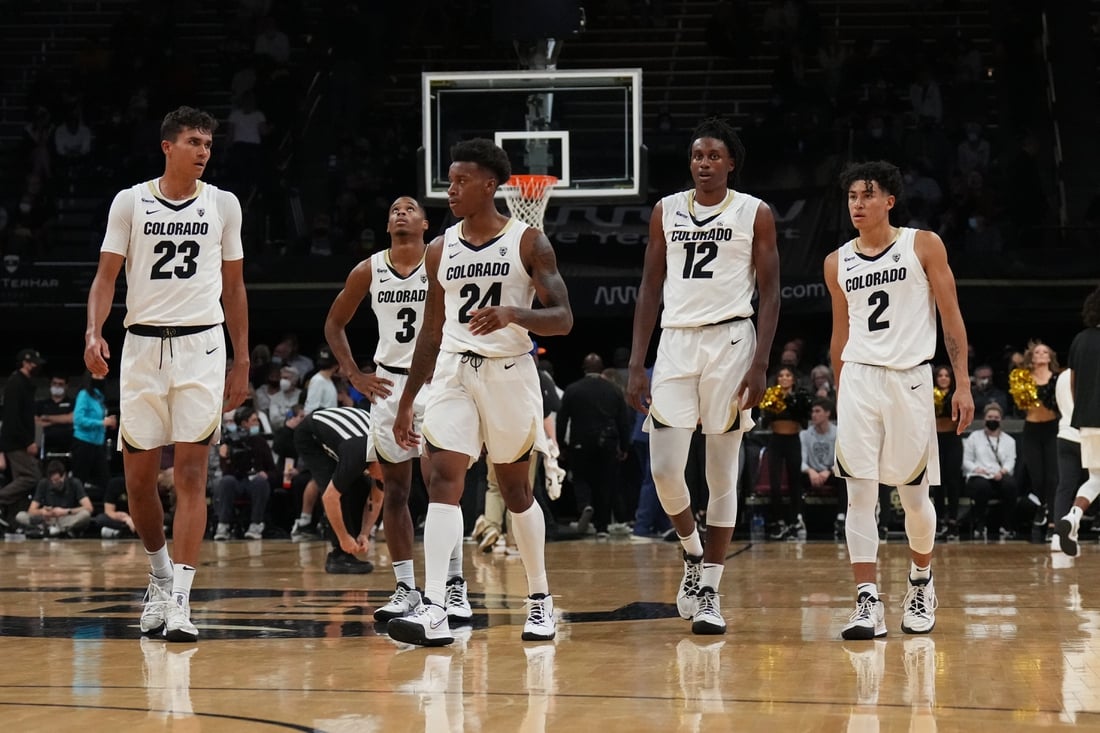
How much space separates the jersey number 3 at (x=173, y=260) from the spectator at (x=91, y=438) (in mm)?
9713

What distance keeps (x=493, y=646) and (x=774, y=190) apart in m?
12.0

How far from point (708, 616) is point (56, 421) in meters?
12.2

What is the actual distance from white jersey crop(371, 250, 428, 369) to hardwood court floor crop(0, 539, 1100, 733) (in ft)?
4.42

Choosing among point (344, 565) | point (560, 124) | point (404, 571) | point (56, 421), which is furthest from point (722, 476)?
point (56, 421)

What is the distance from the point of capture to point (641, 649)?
20.1 ft

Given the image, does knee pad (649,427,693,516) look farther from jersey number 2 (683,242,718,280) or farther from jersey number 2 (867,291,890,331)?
jersey number 2 (867,291,890,331)

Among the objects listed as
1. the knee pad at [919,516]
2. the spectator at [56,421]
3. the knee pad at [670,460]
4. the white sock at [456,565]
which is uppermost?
the spectator at [56,421]

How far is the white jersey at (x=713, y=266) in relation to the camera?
690 cm

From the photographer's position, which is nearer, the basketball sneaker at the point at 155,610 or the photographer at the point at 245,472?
the basketball sneaker at the point at 155,610

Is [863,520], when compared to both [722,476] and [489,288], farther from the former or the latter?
[489,288]

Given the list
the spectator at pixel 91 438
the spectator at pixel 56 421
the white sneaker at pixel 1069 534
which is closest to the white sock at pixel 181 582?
the white sneaker at pixel 1069 534

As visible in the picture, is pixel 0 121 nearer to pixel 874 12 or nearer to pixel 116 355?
pixel 116 355

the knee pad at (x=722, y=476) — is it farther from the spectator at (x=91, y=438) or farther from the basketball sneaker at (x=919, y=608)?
the spectator at (x=91, y=438)

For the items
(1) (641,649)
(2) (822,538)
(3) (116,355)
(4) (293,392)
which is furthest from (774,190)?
(1) (641,649)
